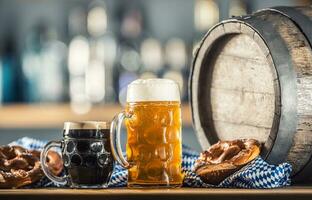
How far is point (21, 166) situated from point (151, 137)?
0.79ft

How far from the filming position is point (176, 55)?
3982 millimetres

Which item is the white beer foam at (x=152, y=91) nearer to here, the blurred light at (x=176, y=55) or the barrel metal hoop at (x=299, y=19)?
the barrel metal hoop at (x=299, y=19)

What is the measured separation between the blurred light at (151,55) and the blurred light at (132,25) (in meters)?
0.07

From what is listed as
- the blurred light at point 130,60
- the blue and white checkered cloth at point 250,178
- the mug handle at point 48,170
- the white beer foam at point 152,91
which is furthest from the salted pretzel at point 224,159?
the blurred light at point 130,60

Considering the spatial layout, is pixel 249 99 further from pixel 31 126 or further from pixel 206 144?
pixel 31 126

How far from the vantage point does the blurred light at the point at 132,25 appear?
13.1 ft

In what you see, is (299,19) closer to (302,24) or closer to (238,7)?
(302,24)

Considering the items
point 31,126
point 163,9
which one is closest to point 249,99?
point 31,126

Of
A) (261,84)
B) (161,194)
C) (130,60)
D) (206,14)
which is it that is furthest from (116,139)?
(206,14)

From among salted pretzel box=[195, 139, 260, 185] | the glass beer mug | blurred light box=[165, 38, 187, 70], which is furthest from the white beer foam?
blurred light box=[165, 38, 187, 70]

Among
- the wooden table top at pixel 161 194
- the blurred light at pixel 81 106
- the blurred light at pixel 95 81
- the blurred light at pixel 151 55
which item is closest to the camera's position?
the wooden table top at pixel 161 194

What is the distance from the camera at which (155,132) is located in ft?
4.04

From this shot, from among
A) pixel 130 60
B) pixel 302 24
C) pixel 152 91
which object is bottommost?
pixel 152 91

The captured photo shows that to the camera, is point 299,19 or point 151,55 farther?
point 151,55
